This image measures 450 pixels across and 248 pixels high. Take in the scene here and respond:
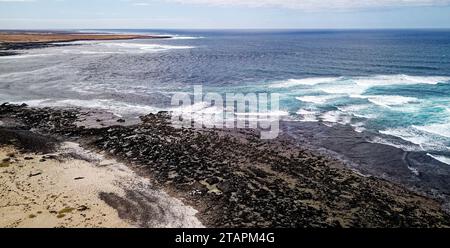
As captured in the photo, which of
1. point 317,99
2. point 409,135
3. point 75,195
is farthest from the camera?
point 317,99

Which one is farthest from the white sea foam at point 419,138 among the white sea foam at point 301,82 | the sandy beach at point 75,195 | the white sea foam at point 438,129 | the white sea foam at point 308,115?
the white sea foam at point 301,82

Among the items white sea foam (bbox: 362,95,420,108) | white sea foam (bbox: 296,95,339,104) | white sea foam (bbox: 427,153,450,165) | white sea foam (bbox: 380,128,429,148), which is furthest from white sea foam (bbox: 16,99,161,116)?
white sea foam (bbox: 427,153,450,165)

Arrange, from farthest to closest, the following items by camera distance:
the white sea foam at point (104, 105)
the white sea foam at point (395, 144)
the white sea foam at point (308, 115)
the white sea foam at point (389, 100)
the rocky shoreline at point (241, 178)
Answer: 1. the white sea foam at point (389, 100)
2. the white sea foam at point (104, 105)
3. the white sea foam at point (308, 115)
4. the white sea foam at point (395, 144)
5. the rocky shoreline at point (241, 178)

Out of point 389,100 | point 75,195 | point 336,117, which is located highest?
point 389,100

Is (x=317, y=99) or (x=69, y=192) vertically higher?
(x=317, y=99)

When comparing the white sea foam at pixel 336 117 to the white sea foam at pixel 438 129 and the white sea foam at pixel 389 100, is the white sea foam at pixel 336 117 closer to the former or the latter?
the white sea foam at pixel 438 129
